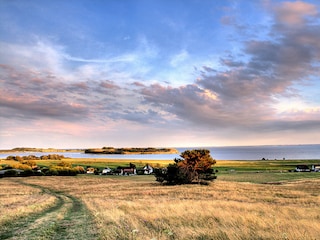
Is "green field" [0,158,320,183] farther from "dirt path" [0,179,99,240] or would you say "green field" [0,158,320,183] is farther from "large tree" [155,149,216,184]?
"dirt path" [0,179,99,240]

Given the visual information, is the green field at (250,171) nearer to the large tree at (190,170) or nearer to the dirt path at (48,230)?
the large tree at (190,170)

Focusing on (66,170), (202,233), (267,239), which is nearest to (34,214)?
(202,233)

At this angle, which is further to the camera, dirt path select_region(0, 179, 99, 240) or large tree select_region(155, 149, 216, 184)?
large tree select_region(155, 149, 216, 184)

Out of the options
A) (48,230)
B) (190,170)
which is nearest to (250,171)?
(190,170)

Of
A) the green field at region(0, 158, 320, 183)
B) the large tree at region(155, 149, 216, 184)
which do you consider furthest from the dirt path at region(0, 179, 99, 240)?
the green field at region(0, 158, 320, 183)

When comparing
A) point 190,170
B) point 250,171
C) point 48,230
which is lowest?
point 48,230

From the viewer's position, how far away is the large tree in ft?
172

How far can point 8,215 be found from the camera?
18109mm

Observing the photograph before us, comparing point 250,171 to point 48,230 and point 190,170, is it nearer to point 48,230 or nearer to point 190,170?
point 190,170

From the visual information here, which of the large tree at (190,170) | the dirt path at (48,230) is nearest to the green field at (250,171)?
the large tree at (190,170)

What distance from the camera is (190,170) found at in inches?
2125

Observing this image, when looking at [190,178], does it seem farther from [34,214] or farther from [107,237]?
[107,237]

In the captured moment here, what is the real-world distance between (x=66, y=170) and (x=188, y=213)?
80.6 meters

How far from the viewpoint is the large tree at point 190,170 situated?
52.3 metres
